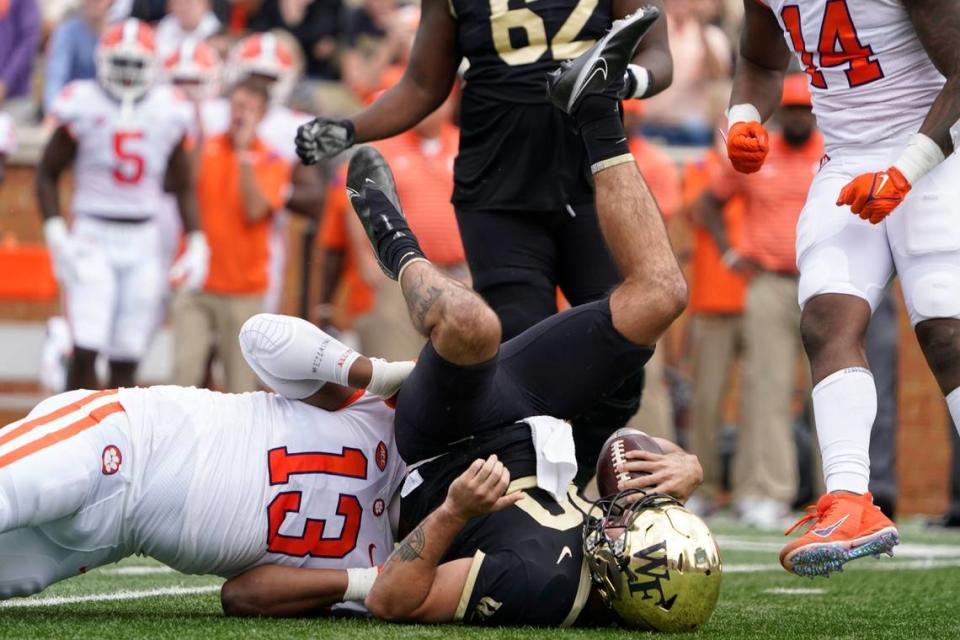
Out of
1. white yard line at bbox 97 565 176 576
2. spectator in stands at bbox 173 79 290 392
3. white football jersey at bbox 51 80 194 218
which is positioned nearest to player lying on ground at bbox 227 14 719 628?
white yard line at bbox 97 565 176 576

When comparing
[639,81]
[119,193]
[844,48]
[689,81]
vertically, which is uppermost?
[844,48]

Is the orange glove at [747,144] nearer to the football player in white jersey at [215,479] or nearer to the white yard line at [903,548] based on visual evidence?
the football player in white jersey at [215,479]

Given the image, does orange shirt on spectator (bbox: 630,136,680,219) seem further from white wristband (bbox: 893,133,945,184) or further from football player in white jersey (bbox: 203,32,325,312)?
white wristband (bbox: 893,133,945,184)

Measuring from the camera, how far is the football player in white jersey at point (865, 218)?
4.08m

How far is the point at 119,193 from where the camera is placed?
31.0 ft

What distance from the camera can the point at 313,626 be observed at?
12.8ft

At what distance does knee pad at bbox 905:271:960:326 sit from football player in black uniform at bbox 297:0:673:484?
0.96m

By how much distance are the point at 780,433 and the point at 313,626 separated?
225 inches

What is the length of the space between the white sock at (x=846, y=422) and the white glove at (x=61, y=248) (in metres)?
5.85

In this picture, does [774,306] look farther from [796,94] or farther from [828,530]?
[828,530]

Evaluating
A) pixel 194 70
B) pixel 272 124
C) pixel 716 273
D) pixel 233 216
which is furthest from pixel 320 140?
pixel 194 70

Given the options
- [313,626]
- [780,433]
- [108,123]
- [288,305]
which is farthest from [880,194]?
[288,305]

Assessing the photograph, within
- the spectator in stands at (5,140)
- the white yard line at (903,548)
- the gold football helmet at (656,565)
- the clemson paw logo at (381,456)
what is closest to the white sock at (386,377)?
the clemson paw logo at (381,456)

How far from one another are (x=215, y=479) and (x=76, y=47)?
24.9 ft
